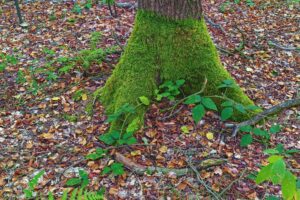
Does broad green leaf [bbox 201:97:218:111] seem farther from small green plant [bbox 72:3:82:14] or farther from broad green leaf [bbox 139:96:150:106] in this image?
small green plant [bbox 72:3:82:14]

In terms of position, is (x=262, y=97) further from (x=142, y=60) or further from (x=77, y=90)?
(x=77, y=90)

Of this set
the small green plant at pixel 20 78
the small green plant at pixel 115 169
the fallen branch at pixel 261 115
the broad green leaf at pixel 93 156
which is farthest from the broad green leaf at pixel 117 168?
the small green plant at pixel 20 78

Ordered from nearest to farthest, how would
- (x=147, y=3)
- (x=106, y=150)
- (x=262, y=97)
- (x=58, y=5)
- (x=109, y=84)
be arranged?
(x=106, y=150)
(x=147, y=3)
(x=109, y=84)
(x=262, y=97)
(x=58, y=5)

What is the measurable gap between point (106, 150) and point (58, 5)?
508 centimetres

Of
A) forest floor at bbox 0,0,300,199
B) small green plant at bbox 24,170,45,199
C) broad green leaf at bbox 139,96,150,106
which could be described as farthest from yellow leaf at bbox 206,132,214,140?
small green plant at bbox 24,170,45,199

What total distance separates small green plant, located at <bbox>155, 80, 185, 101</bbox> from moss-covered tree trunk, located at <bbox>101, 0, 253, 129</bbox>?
0.27ft

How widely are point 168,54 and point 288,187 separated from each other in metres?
2.34

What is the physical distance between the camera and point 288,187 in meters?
1.62

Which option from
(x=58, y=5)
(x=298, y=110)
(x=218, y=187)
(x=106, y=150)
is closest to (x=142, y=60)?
(x=106, y=150)

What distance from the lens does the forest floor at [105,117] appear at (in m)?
3.10

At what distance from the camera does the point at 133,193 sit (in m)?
3.01

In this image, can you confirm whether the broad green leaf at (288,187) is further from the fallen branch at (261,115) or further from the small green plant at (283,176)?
the fallen branch at (261,115)

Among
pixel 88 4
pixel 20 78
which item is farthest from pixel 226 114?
pixel 88 4

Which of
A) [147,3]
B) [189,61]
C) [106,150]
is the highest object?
[147,3]
